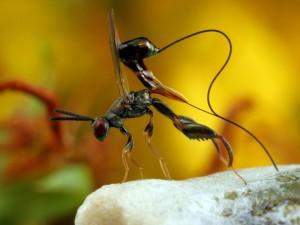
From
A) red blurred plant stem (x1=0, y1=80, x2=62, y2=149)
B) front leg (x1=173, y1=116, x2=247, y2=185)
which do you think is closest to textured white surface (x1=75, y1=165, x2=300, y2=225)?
front leg (x1=173, y1=116, x2=247, y2=185)

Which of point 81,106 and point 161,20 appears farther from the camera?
point 161,20

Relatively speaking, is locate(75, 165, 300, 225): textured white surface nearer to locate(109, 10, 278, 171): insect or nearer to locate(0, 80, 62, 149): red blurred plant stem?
locate(109, 10, 278, 171): insect

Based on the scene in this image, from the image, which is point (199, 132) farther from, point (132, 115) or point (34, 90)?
point (34, 90)

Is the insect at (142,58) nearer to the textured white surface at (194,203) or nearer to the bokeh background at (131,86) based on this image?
the textured white surface at (194,203)

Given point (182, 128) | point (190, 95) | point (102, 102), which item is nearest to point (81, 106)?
point (102, 102)

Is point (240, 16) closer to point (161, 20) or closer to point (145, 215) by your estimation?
point (161, 20)

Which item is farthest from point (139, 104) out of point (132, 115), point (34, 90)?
point (34, 90)
